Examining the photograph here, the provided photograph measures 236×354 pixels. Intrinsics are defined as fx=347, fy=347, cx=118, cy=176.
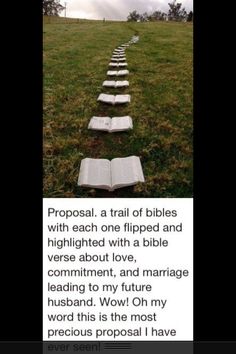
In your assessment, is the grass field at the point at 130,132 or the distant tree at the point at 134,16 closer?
the grass field at the point at 130,132

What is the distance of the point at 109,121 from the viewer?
5.04 meters

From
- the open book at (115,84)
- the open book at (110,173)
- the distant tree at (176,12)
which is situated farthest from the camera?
the distant tree at (176,12)

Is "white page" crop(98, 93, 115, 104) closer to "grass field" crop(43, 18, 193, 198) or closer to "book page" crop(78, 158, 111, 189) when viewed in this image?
"grass field" crop(43, 18, 193, 198)

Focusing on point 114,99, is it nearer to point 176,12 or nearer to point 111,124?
point 111,124

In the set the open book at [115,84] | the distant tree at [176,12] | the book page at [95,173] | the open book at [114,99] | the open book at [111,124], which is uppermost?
the distant tree at [176,12]

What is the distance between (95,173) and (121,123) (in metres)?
1.56

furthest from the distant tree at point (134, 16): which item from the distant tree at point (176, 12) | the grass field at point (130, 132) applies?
the grass field at point (130, 132)

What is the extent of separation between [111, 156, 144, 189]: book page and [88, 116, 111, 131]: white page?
112 cm

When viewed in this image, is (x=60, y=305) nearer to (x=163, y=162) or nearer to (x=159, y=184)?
(x=159, y=184)

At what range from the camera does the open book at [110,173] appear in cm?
337

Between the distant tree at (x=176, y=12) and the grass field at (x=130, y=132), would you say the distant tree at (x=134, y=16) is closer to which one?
the distant tree at (x=176, y=12)

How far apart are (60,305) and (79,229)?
523 millimetres

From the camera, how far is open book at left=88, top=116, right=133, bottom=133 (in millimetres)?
4757

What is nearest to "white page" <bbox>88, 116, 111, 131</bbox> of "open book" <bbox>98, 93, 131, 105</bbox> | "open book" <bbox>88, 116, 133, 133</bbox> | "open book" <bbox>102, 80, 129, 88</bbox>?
"open book" <bbox>88, 116, 133, 133</bbox>
